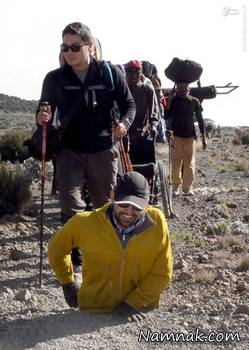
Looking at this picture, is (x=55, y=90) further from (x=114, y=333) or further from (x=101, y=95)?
(x=114, y=333)

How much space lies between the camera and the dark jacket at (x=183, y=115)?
1248 centimetres

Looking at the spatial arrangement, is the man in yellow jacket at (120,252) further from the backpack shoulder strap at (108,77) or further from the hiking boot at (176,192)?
the hiking boot at (176,192)

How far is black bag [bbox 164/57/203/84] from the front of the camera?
1220cm

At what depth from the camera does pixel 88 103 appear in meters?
6.43

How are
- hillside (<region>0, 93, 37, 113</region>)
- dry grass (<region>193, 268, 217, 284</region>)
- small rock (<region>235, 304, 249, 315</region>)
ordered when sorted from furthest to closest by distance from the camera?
hillside (<region>0, 93, 37, 113</region>)
dry grass (<region>193, 268, 217, 284</region>)
small rock (<region>235, 304, 249, 315</region>)

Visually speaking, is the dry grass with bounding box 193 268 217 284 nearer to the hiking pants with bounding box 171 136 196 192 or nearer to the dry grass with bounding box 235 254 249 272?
the dry grass with bounding box 235 254 249 272

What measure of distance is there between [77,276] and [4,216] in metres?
3.62

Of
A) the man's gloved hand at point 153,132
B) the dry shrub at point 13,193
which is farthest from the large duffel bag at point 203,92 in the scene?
the man's gloved hand at point 153,132

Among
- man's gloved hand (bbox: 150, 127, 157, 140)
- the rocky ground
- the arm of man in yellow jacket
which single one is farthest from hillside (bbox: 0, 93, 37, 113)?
the arm of man in yellow jacket

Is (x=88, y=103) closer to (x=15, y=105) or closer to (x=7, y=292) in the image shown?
(x=7, y=292)

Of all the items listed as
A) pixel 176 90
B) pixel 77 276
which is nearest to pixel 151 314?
pixel 77 276

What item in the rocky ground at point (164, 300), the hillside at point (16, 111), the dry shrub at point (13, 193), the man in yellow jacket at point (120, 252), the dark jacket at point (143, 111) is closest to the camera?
the rocky ground at point (164, 300)

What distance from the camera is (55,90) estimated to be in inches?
254

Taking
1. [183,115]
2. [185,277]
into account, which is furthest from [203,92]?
[185,277]
